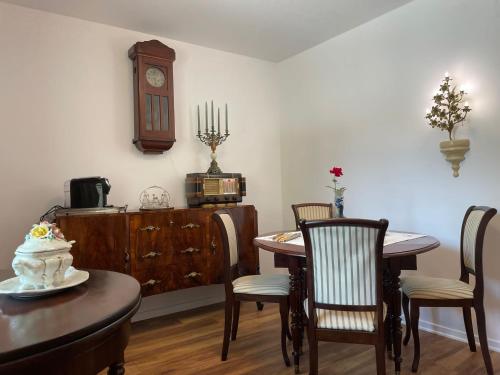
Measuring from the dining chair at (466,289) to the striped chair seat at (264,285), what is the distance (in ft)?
2.49

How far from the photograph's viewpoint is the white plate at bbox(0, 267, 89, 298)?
104cm

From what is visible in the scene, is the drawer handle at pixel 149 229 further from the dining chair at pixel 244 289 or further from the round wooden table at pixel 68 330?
the round wooden table at pixel 68 330

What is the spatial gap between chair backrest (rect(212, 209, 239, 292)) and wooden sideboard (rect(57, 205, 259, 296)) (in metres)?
0.58

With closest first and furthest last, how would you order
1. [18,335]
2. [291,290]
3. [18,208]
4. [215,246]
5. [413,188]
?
[18,335] < [291,290] < [18,208] < [413,188] < [215,246]

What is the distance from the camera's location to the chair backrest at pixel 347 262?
1.72 m

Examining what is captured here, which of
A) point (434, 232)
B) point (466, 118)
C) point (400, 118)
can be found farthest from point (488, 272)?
point (400, 118)

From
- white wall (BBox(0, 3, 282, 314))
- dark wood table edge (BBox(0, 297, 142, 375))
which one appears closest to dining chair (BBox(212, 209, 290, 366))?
white wall (BBox(0, 3, 282, 314))

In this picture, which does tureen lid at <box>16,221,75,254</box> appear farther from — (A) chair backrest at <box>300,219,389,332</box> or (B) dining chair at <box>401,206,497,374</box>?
(B) dining chair at <box>401,206,497,374</box>

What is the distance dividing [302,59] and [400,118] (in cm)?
140

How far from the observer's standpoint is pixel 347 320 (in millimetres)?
1820

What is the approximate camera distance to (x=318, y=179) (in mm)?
3768

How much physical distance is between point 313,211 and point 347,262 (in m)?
1.57

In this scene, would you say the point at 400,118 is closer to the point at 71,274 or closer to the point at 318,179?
the point at 318,179

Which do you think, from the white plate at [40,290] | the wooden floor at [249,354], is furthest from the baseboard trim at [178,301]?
the white plate at [40,290]
